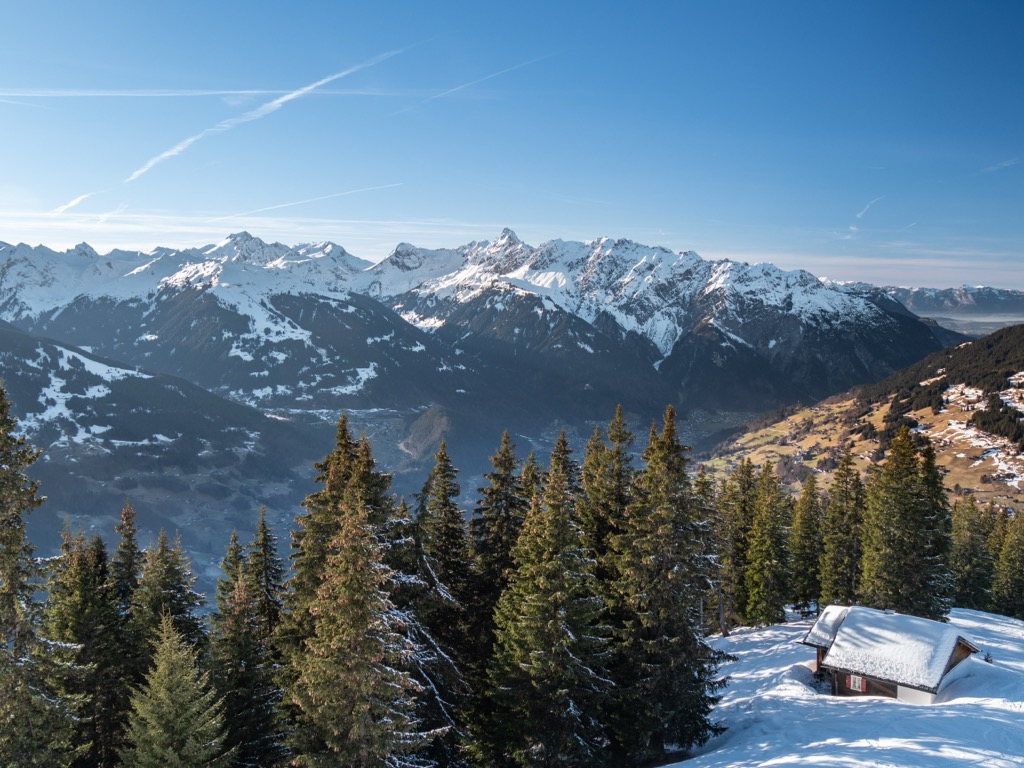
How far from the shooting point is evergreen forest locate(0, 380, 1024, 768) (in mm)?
23469

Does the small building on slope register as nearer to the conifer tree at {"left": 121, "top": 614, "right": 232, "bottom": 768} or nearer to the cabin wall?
the cabin wall

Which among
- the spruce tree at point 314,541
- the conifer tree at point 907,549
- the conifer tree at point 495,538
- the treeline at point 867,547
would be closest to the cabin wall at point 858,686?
the treeline at point 867,547

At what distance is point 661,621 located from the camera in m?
32.6

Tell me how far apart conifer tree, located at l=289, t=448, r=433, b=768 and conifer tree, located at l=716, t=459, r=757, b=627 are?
152 ft

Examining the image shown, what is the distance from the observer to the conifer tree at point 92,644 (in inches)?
1294

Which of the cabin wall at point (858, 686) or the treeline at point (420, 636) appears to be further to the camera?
the cabin wall at point (858, 686)

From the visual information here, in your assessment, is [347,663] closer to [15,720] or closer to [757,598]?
[15,720]

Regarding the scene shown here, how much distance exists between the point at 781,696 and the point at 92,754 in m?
39.8

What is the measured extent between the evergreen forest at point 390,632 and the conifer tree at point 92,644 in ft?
0.40

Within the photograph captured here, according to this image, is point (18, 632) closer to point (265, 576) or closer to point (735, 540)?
point (265, 576)

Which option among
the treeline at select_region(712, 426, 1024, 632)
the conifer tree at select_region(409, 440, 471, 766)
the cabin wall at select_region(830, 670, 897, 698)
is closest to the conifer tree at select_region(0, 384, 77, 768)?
the conifer tree at select_region(409, 440, 471, 766)

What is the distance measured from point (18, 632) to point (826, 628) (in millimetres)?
44815

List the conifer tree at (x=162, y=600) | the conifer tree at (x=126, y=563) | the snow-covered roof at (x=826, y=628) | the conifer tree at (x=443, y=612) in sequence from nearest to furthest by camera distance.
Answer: the conifer tree at (x=443, y=612), the conifer tree at (x=162, y=600), the conifer tree at (x=126, y=563), the snow-covered roof at (x=826, y=628)

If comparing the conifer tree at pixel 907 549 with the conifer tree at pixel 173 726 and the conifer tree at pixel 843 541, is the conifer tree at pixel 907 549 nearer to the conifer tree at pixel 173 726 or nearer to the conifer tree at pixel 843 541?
the conifer tree at pixel 843 541
